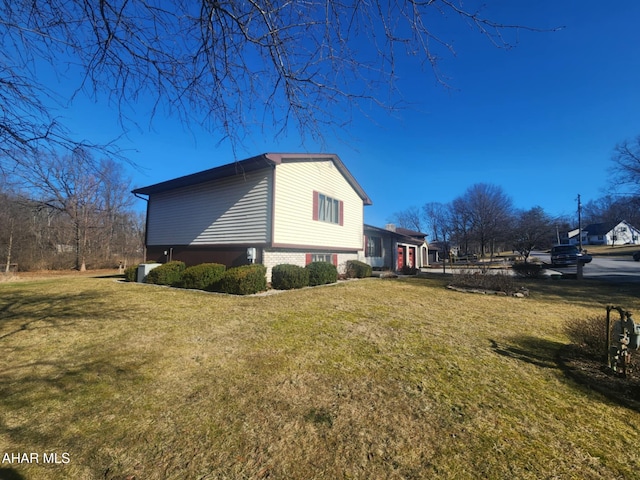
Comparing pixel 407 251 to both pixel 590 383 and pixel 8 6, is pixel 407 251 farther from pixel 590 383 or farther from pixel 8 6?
pixel 8 6

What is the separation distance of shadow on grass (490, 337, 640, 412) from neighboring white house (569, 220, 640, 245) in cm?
8463

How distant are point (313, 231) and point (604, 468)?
40.1 ft

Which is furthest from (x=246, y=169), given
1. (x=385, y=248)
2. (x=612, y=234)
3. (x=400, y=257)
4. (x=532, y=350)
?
(x=612, y=234)

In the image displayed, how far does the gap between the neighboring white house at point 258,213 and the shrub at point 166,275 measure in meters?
1.45

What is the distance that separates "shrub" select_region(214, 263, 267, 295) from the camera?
30.9 ft

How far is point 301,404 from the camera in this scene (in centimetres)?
279

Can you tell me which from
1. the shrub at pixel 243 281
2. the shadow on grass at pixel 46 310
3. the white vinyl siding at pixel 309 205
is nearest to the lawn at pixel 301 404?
the shadow on grass at pixel 46 310

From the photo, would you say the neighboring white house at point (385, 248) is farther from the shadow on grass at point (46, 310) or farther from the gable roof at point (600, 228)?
the gable roof at point (600, 228)

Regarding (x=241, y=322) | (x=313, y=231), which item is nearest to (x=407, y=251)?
(x=313, y=231)

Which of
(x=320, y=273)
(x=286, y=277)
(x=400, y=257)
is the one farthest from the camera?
(x=400, y=257)

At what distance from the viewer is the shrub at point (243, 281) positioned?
30.9ft

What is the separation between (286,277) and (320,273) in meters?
1.91

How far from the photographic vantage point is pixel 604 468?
6.43 feet

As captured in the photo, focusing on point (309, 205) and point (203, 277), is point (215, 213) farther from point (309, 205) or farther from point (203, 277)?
point (309, 205)
